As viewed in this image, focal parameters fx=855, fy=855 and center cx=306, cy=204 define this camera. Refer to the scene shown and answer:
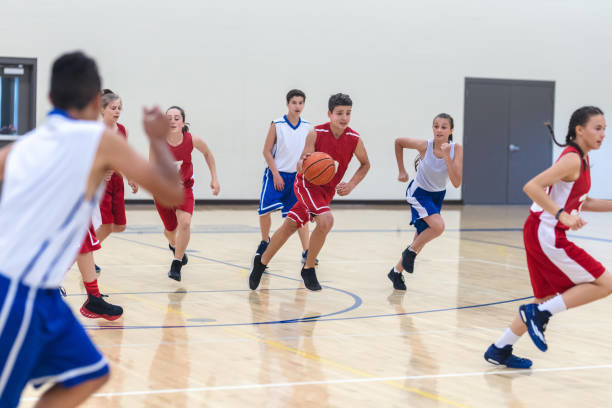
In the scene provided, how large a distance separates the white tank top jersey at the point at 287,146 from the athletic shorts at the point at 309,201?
146cm

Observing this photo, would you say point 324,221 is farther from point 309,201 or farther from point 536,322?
point 536,322

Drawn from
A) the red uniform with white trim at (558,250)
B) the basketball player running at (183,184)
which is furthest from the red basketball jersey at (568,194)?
the basketball player running at (183,184)

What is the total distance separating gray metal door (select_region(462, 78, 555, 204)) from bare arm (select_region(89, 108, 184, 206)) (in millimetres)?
14360

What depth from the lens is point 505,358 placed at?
13.4ft

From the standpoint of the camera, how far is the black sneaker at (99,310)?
495 cm

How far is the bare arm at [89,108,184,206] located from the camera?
2074mm

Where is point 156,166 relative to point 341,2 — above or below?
below

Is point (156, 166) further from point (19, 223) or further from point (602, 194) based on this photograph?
point (602, 194)

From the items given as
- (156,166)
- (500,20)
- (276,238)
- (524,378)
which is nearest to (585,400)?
(524,378)

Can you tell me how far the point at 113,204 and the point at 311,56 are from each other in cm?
881

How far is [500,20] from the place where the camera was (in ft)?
52.4

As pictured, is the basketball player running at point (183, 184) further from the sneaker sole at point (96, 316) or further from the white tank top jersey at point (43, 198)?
the white tank top jersey at point (43, 198)

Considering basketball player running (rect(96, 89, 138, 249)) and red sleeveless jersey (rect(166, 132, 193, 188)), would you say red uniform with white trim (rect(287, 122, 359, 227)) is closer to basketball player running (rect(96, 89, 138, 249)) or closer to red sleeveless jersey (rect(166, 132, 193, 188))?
red sleeveless jersey (rect(166, 132, 193, 188))

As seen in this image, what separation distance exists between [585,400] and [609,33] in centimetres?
1465
